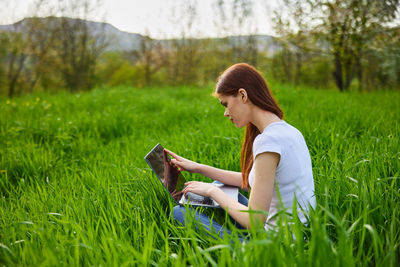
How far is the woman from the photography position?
55.2 inches

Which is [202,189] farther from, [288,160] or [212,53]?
[212,53]

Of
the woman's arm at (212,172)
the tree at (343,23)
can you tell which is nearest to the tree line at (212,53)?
the tree at (343,23)

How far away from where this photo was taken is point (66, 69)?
11.7 m

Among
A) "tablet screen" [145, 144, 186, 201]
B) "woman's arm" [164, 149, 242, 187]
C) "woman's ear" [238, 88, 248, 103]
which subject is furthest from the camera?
"woman's arm" [164, 149, 242, 187]

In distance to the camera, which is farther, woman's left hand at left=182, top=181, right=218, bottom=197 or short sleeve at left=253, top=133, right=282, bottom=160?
woman's left hand at left=182, top=181, right=218, bottom=197

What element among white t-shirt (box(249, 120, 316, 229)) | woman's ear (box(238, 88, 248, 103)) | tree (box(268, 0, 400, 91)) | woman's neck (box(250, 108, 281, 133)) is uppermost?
tree (box(268, 0, 400, 91))

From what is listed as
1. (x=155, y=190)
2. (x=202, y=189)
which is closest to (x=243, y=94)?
(x=202, y=189)

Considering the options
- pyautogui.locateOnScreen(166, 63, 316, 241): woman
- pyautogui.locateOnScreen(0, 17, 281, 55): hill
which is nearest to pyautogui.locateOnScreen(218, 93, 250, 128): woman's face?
pyautogui.locateOnScreen(166, 63, 316, 241): woman

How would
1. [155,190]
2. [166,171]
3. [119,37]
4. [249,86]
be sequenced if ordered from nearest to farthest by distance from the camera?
[249,86]
[166,171]
[155,190]
[119,37]

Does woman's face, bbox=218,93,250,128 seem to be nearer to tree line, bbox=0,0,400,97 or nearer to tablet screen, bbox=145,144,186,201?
tablet screen, bbox=145,144,186,201

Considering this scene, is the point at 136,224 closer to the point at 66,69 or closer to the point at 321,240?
the point at 321,240

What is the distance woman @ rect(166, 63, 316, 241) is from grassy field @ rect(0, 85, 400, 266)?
128mm

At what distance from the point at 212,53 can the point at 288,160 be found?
39.6ft

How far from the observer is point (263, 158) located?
4.65ft
